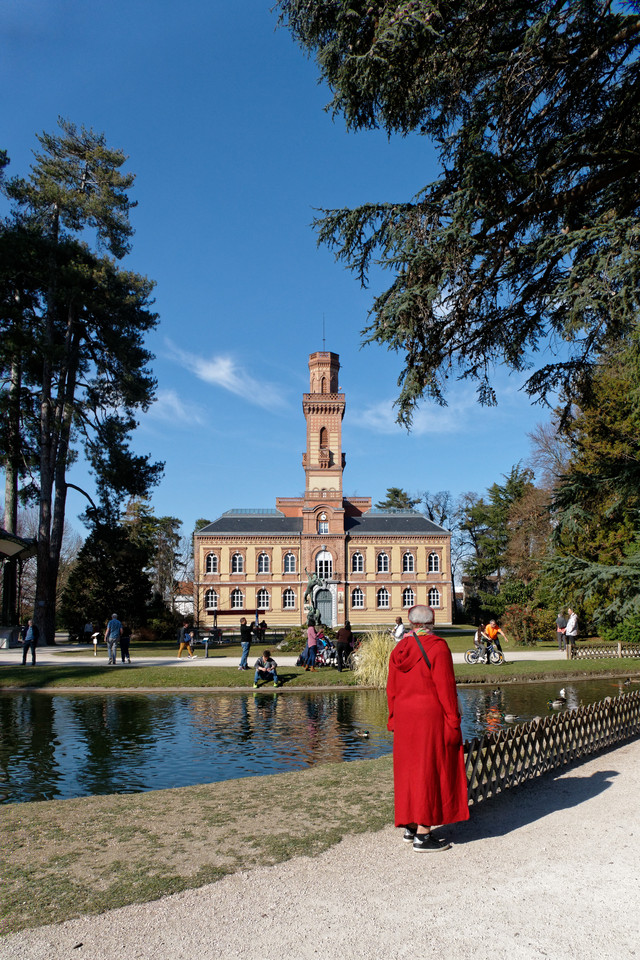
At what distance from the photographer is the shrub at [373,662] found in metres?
17.5

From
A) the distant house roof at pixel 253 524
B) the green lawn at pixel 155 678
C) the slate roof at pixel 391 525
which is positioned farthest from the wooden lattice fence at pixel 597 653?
the distant house roof at pixel 253 524

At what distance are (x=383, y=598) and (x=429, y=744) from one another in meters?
50.2

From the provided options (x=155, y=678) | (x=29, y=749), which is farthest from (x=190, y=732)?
(x=155, y=678)

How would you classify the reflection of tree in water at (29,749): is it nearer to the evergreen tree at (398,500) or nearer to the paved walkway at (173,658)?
Result: the paved walkway at (173,658)

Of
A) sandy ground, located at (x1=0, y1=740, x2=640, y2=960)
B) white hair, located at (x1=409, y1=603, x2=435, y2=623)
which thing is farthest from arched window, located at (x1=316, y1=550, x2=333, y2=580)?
white hair, located at (x1=409, y1=603, x2=435, y2=623)

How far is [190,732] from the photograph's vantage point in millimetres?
12094

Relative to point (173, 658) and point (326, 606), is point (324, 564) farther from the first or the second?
point (173, 658)

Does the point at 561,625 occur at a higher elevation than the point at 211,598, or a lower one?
lower

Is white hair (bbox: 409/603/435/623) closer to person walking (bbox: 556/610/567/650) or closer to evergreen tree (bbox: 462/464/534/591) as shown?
person walking (bbox: 556/610/567/650)

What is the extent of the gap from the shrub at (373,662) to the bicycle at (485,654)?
473cm

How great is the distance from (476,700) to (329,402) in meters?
43.0

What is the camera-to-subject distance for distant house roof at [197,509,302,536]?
5547cm

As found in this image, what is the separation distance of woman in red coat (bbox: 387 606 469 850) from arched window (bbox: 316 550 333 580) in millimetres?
49308

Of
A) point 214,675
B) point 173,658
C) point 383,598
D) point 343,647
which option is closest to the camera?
point 214,675
